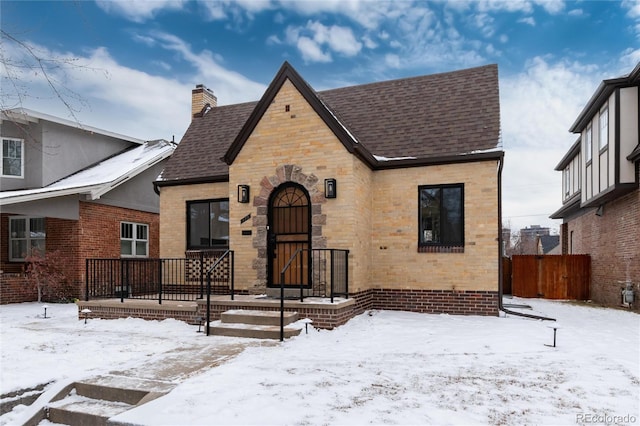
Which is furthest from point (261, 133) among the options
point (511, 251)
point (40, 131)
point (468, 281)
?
point (511, 251)

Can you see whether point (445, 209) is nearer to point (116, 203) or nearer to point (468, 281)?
point (468, 281)

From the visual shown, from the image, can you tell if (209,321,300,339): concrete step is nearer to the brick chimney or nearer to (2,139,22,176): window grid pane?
the brick chimney

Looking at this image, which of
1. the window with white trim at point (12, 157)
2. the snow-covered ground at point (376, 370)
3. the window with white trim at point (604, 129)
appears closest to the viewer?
the snow-covered ground at point (376, 370)

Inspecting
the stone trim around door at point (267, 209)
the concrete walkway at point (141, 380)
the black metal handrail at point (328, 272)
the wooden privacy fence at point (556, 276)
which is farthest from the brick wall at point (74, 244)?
the wooden privacy fence at point (556, 276)

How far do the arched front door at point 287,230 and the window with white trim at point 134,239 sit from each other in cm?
826

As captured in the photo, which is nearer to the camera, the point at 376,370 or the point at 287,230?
the point at 376,370

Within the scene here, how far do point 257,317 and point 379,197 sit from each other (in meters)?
4.41

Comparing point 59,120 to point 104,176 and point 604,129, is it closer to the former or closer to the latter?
point 104,176

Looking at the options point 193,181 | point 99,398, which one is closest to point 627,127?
point 193,181

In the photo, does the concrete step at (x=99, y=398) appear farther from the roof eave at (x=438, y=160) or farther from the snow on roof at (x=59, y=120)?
the snow on roof at (x=59, y=120)

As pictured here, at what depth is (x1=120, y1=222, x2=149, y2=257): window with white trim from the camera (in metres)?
15.4

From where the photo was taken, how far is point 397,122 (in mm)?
11094

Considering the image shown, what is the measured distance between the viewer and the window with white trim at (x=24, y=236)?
14.3 metres

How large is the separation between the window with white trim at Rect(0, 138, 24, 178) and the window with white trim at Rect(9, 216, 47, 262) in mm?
1567
